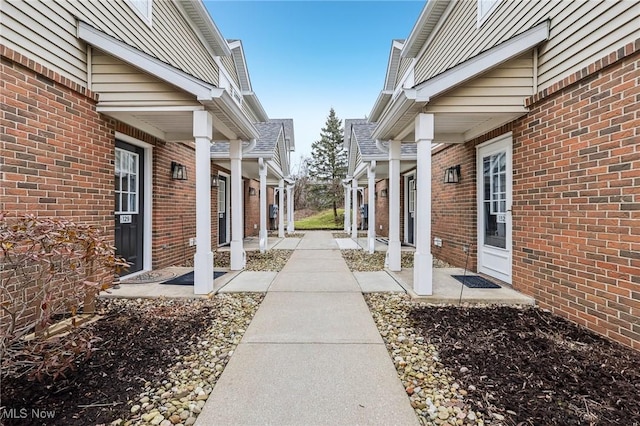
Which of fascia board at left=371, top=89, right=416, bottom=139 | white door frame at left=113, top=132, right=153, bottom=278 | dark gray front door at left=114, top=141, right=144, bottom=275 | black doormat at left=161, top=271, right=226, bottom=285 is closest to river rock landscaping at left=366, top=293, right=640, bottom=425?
fascia board at left=371, top=89, right=416, bottom=139

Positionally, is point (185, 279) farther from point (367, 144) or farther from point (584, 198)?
point (367, 144)

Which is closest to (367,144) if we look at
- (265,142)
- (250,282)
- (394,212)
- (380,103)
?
(380,103)

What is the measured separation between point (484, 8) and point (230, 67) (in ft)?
25.6

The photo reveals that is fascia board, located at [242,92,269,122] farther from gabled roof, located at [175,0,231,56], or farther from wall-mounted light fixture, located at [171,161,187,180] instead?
wall-mounted light fixture, located at [171,161,187,180]

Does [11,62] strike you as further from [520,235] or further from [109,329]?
[520,235]

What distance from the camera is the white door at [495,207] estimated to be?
4.84 m

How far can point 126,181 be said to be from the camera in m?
5.43

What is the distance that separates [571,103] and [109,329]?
18.4ft

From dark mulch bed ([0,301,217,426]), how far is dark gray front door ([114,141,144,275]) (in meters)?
1.85

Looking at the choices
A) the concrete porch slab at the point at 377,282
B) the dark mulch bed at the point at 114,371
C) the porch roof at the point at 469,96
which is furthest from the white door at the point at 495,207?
the dark mulch bed at the point at 114,371

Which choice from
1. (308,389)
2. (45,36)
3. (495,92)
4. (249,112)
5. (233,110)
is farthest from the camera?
(249,112)

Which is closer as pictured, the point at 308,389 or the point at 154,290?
the point at 308,389

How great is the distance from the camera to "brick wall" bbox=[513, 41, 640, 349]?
2861 millimetres

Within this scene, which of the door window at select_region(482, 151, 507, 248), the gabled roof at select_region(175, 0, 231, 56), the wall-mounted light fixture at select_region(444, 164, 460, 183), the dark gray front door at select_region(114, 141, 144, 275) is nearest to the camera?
the door window at select_region(482, 151, 507, 248)
